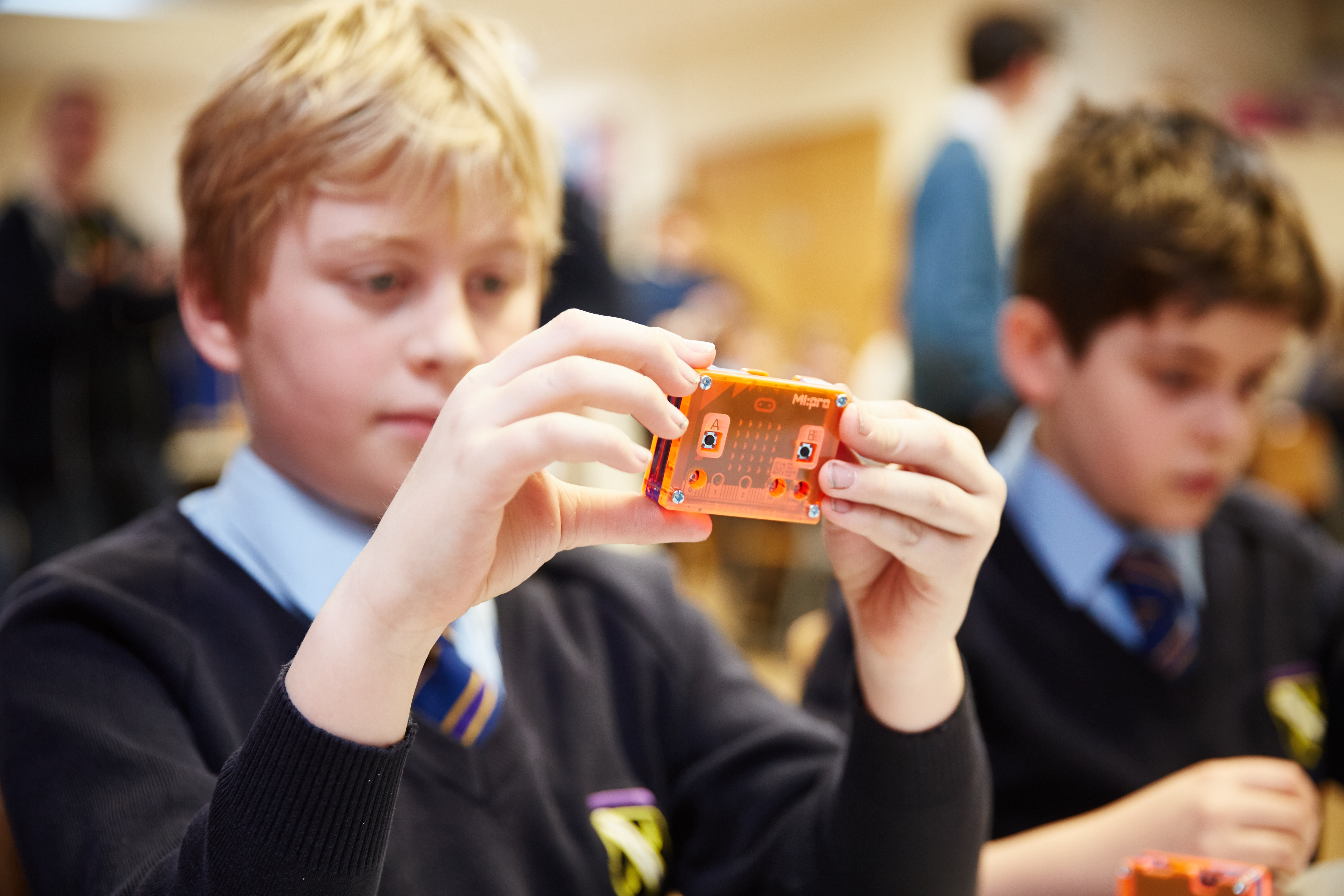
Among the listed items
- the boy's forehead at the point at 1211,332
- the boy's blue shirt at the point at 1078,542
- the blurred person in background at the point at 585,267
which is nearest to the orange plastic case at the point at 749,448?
the boy's blue shirt at the point at 1078,542

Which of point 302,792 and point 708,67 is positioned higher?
point 302,792

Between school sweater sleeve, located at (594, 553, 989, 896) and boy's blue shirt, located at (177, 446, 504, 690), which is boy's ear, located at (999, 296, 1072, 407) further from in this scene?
boy's blue shirt, located at (177, 446, 504, 690)

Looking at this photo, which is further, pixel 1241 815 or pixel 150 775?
pixel 1241 815

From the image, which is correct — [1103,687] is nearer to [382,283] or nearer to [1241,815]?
[1241,815]

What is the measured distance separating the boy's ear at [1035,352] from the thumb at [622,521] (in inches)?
30.7

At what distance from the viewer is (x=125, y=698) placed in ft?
2.25

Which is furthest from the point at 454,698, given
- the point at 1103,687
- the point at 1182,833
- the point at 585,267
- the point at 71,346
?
the point at 71,346

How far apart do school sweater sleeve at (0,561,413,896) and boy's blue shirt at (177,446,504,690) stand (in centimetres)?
8

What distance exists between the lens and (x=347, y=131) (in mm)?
791

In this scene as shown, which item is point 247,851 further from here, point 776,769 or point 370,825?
point 776,769

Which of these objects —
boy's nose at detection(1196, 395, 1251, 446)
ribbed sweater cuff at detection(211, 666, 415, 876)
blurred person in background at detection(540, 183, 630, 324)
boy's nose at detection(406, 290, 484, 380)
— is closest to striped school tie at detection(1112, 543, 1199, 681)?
boy's nose at detection(1196, 395, 1251, 446)

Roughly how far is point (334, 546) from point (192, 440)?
12.4 feet

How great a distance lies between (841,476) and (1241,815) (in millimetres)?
462

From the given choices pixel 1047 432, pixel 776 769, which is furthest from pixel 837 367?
pixel 776 769
